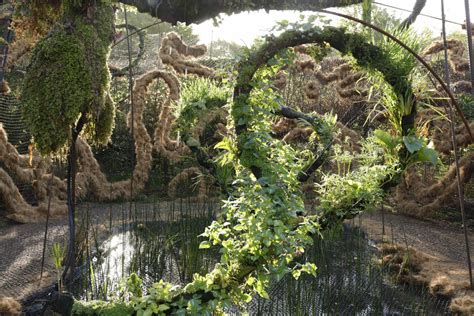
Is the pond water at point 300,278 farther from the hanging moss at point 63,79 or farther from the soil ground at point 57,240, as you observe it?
the hanging moss at point 63,79

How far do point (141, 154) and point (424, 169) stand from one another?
3967mm

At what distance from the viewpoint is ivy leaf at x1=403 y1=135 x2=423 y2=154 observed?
2.63 metres

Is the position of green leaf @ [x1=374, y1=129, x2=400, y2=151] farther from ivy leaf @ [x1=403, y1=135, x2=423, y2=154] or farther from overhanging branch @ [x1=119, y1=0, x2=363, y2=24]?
overhanging branch @ [x1=119, y1=0, x2=363, y2=24]

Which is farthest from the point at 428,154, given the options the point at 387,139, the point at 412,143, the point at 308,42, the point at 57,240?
the point at 57,240

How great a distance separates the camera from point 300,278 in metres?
3.83

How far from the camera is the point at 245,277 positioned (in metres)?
2.31

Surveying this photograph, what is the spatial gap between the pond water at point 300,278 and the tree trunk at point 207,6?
1.35 m

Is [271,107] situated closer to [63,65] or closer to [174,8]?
[174,8]

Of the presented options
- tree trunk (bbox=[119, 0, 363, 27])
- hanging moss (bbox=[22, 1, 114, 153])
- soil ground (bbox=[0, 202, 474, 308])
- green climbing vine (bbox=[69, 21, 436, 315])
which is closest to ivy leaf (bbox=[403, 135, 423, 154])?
green climbing vine (bbox=[69, 21, 436, 315])

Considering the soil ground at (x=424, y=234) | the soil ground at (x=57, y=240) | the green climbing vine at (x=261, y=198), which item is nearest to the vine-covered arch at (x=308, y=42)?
the green climbing vine at (x=261, y=198)

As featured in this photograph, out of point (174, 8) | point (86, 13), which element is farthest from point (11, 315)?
point (174, 8)

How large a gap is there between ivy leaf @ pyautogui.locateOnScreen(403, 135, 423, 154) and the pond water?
0.72m

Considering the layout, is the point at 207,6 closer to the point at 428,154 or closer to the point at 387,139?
the point at 387,139

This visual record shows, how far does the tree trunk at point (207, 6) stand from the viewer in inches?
111
